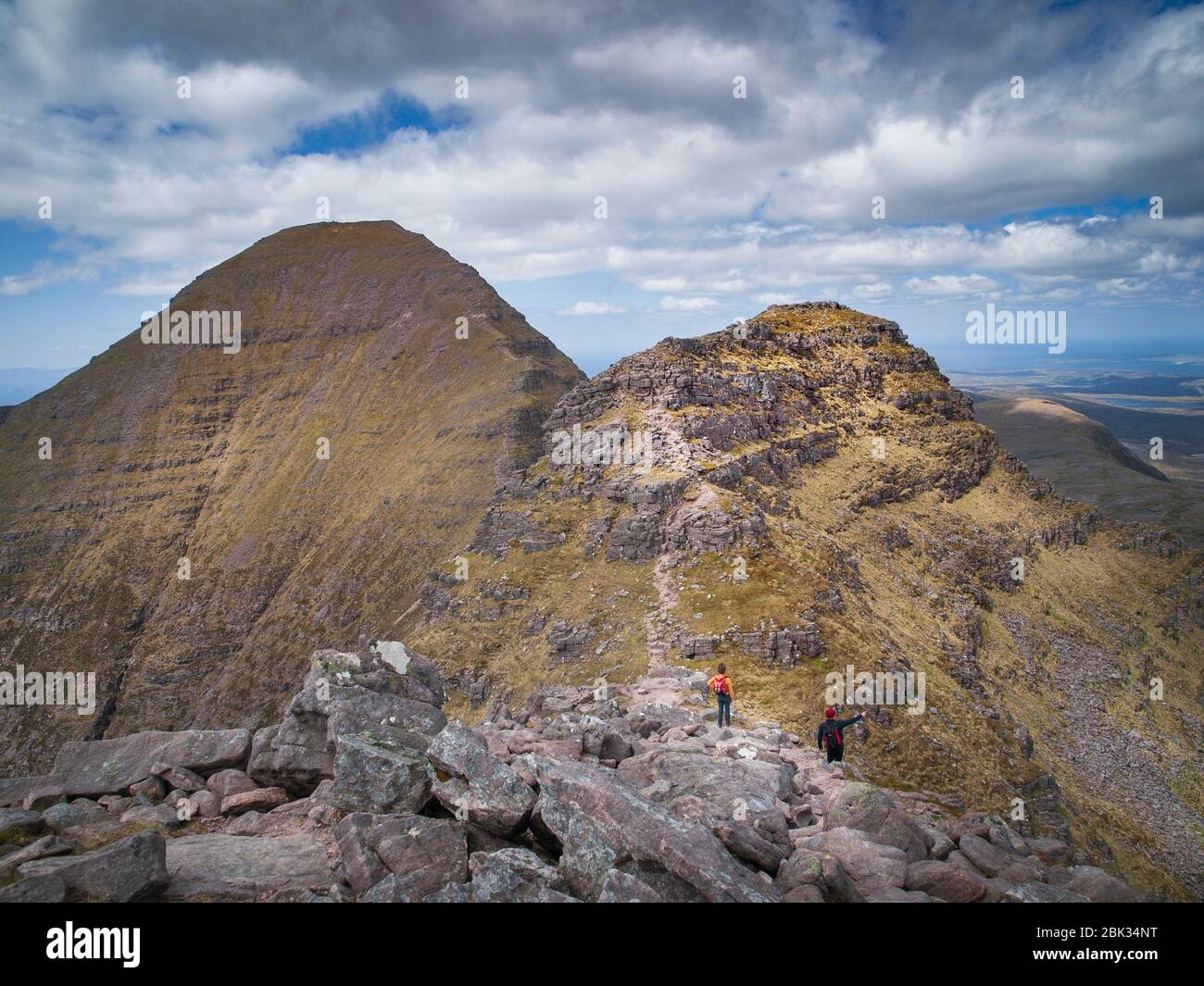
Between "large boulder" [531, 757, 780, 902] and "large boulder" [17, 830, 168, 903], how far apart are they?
7657mm

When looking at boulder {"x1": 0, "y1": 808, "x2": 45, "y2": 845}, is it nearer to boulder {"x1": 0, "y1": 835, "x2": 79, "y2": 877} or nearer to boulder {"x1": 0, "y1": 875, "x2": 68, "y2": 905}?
boulder {"x1": 0, "y1": 835, "x2": 79, "y2": 877}

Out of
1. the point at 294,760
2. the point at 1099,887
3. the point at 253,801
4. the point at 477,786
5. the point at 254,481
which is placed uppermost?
the point at 254,481

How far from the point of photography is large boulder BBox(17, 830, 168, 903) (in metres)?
12.4

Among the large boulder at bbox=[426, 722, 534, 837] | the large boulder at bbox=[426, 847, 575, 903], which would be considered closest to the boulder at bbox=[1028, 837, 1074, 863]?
the large boulder at bbox=[426, 722, 534, 837]

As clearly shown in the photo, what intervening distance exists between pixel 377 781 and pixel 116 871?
5184 millimetres

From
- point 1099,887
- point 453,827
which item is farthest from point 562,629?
point 1099,887

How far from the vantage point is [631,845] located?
13852 millimetres

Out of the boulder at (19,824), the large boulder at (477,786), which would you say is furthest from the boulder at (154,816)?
the large boulder at (477,786)

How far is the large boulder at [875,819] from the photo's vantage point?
54.9 ft

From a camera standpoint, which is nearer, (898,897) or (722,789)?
(898,897)

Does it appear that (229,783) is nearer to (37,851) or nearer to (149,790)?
(149,790)
